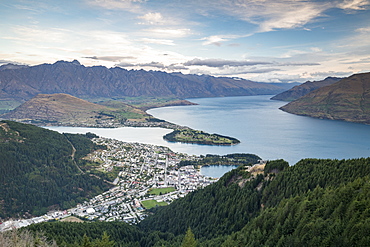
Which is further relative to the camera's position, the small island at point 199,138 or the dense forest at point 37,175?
the small island at point 199,138

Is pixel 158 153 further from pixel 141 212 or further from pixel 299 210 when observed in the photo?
pixel 299 210

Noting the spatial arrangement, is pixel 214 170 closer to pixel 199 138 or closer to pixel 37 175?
pixel 199 138

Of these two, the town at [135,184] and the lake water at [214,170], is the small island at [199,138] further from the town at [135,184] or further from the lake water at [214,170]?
the lake water at [214,170]

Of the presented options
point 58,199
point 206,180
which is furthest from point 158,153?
point 58,199

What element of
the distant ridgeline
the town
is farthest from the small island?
the distant ridgeline

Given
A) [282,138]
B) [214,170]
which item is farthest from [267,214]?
[282,138]

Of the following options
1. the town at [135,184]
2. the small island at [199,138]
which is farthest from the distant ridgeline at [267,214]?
the small island at [199,138]

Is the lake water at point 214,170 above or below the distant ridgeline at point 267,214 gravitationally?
below

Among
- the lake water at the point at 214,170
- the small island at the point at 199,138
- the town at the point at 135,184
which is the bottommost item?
the town at the point at 135,184
